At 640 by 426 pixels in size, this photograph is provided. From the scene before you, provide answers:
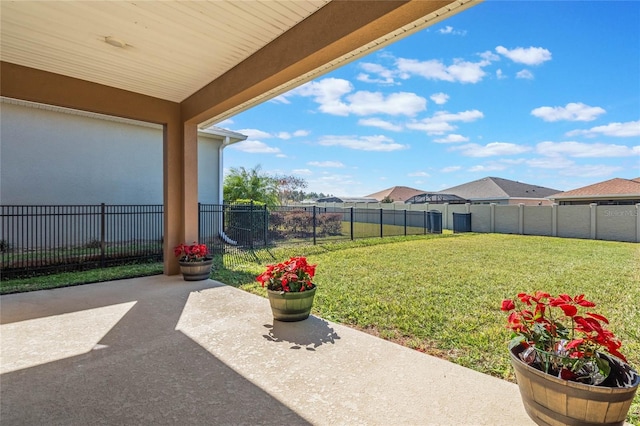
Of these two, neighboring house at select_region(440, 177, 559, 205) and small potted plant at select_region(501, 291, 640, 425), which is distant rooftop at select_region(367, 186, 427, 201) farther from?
small potted plant at select_region(501, 291, 640, 425)

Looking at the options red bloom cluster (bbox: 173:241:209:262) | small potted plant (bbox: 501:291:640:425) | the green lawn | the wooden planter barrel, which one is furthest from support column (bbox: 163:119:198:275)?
the wooden planter barrel

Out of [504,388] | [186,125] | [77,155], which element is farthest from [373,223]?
[504,388]

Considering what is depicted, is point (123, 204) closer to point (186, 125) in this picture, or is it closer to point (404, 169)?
point (186, 125)

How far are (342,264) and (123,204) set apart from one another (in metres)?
6.55

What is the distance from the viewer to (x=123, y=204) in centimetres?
877

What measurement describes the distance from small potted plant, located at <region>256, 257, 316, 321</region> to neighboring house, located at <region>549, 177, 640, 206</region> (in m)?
17.7

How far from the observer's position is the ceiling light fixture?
3362mm

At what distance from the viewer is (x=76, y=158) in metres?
8.09

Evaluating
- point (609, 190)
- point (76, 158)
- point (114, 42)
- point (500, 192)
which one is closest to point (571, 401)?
point (114, 42)

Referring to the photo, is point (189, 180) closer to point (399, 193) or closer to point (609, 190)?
point (609, 190)

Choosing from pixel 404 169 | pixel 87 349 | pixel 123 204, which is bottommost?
pixel 87 349

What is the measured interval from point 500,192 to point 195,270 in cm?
2878

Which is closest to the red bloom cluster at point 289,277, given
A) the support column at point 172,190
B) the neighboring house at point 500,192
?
the support column at point 172,190

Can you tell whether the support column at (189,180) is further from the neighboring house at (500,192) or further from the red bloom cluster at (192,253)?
the neighboring house at (500,192)
